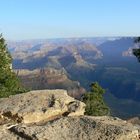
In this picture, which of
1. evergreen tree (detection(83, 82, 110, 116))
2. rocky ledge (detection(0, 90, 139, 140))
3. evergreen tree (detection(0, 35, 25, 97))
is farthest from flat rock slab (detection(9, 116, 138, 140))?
evergreen tree (detection(83, 82, 110, 116))

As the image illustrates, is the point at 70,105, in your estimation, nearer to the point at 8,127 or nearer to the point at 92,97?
the point at 8,127

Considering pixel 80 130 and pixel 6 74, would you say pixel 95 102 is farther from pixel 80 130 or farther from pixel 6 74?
pixel 80 130

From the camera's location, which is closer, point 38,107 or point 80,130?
point 80,130

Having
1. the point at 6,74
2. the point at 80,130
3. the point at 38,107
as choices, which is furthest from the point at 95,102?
the point at 80,130

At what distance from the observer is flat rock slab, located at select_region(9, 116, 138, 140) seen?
22.4 m

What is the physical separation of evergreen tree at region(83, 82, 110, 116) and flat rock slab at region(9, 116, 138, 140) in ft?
176

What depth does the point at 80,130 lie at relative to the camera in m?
23.2

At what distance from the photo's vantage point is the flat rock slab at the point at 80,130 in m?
22.4

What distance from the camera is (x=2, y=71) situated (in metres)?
71.0

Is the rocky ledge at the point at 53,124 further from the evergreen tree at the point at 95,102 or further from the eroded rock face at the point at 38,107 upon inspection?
the evergreen tree at the point at 95,102

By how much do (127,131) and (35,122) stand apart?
748cm

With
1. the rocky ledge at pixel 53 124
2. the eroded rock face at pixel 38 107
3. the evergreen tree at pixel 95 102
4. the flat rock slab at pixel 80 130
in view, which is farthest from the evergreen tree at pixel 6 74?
the flat rock slab at pixel 80 130

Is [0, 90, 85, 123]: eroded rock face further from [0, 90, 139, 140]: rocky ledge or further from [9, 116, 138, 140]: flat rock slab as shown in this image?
[9, 116, 138, 140]: flat rock slab

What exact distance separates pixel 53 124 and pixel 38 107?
221 inches
